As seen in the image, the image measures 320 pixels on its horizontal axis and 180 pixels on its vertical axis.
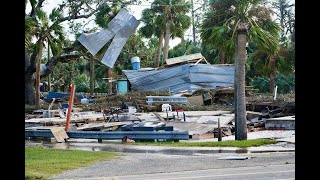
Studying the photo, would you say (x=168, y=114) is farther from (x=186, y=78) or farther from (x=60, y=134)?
(x=186, y=78)

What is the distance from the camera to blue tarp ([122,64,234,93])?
41.8 metres

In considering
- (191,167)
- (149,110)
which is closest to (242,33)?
(191,167)

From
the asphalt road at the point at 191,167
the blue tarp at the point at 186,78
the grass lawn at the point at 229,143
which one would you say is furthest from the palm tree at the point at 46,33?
the asphalt road at the point at 191,167

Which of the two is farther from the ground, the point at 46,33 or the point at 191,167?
the point at 46,33

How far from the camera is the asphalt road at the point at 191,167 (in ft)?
38.9

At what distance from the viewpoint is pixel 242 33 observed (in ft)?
62.7

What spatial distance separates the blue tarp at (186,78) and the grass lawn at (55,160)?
78.7ft

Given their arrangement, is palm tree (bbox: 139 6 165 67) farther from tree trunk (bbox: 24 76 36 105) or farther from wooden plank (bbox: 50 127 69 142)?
wooden plank (bbox: 50 127 69 142)

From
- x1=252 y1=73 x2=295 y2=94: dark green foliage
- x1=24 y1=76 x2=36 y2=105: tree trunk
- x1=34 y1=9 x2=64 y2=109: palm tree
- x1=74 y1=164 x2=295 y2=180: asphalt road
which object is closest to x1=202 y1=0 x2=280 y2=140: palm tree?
x1=74 y1=164 x2=295 y2=180: asphalt road

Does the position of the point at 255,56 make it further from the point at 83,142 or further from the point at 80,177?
the point at 80,177

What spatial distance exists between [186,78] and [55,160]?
27723 mm

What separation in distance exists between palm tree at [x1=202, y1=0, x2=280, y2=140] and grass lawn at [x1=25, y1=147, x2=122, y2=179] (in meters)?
5.47
